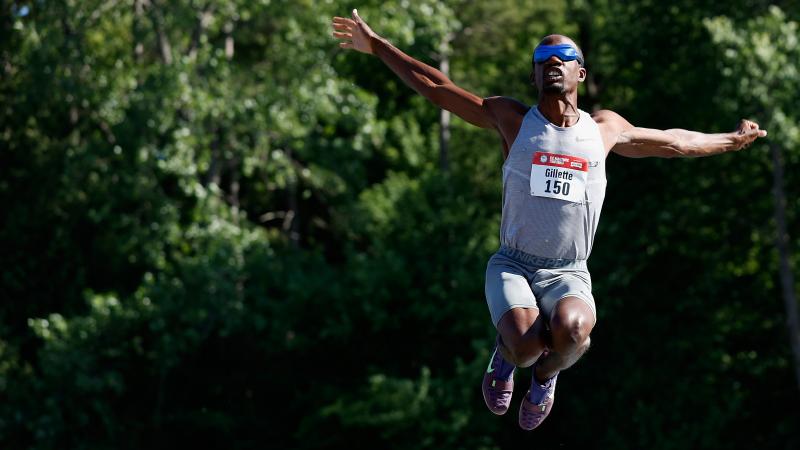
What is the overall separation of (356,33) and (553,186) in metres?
1.62

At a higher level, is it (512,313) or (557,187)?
(557,187)

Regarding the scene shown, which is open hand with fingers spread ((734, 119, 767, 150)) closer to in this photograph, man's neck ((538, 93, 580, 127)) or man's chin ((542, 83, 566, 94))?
man's neck ((538, 93, 580, 127))

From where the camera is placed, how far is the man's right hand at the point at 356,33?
8133 mm

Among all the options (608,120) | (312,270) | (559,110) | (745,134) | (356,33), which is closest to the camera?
(559,110)

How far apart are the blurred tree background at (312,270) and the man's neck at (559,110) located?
13204 mm

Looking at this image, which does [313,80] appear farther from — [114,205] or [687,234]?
[687,234]

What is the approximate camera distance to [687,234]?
22.0m

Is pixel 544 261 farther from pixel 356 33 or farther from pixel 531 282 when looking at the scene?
pixel 356 33

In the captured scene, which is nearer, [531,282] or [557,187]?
[557,187]

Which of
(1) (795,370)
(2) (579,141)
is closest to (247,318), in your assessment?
(1) (795,370)

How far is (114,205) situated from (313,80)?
13.0ft

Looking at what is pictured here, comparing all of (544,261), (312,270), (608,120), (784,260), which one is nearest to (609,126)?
(608,120)

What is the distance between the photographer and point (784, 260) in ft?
68.4

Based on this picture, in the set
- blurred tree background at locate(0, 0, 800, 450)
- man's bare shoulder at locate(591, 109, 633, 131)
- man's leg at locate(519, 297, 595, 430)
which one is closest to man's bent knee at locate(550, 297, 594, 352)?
man's leg at locate(519, 297, 595, 430)
